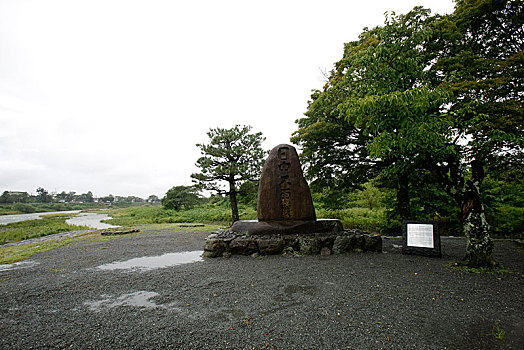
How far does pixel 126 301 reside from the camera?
151 inches

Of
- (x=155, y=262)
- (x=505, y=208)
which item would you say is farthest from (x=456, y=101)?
(x=155, y=262)

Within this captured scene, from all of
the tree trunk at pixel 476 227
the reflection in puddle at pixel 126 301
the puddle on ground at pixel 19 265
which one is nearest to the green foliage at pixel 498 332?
the tree trunk at pixel 476 227

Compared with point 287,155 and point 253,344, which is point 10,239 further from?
point 253,344

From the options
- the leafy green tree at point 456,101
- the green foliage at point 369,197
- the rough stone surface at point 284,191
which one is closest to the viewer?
the leafy green tree at point 456,101

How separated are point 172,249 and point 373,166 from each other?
8.45m

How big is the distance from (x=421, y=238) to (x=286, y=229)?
12.3 ft

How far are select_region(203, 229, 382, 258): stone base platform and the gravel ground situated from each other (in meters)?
0.84

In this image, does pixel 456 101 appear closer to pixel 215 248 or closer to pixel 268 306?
pixel 268 306

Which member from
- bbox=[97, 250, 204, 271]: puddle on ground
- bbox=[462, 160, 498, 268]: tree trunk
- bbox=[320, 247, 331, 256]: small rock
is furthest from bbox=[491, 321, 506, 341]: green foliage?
bbox=[97, 250, 204, 271]: puddle on ground

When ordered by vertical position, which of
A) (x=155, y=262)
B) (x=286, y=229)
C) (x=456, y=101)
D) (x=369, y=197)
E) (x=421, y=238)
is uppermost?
(x=456, y=101)

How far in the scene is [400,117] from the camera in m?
4.99

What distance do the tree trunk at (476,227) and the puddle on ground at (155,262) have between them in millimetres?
6637

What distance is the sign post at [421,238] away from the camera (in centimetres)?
629

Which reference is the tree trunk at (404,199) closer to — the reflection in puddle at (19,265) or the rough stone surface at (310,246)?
the rough stone surface at (310,246)
